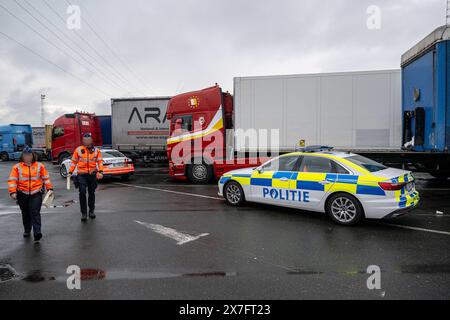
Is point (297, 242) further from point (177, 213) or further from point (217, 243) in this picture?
point (177, 213)

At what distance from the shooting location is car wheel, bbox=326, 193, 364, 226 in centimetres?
575

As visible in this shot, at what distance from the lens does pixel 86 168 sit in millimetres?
6672

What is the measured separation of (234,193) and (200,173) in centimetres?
439

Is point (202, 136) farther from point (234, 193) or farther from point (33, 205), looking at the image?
point (33, 205)

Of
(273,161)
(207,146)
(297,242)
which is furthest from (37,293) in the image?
(207,146)

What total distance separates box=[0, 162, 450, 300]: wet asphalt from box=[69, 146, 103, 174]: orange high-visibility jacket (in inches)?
41.8

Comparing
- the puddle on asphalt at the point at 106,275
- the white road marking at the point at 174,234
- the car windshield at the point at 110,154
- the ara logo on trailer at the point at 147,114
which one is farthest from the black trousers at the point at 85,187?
the ara logo on trailer at the point at 147,114

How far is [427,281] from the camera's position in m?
3.60

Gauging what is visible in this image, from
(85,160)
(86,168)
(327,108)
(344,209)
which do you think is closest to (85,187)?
(86,168)

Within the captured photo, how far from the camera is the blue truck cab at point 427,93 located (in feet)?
26.2

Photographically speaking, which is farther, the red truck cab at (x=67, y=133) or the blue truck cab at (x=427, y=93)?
the red truck cab at (x=67, y=133)

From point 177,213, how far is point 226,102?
5795 mm

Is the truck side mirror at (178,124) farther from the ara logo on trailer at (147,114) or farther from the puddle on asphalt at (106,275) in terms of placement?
the puddle on asphalt at (106,275)

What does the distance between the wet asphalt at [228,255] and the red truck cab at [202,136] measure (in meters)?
4.42
